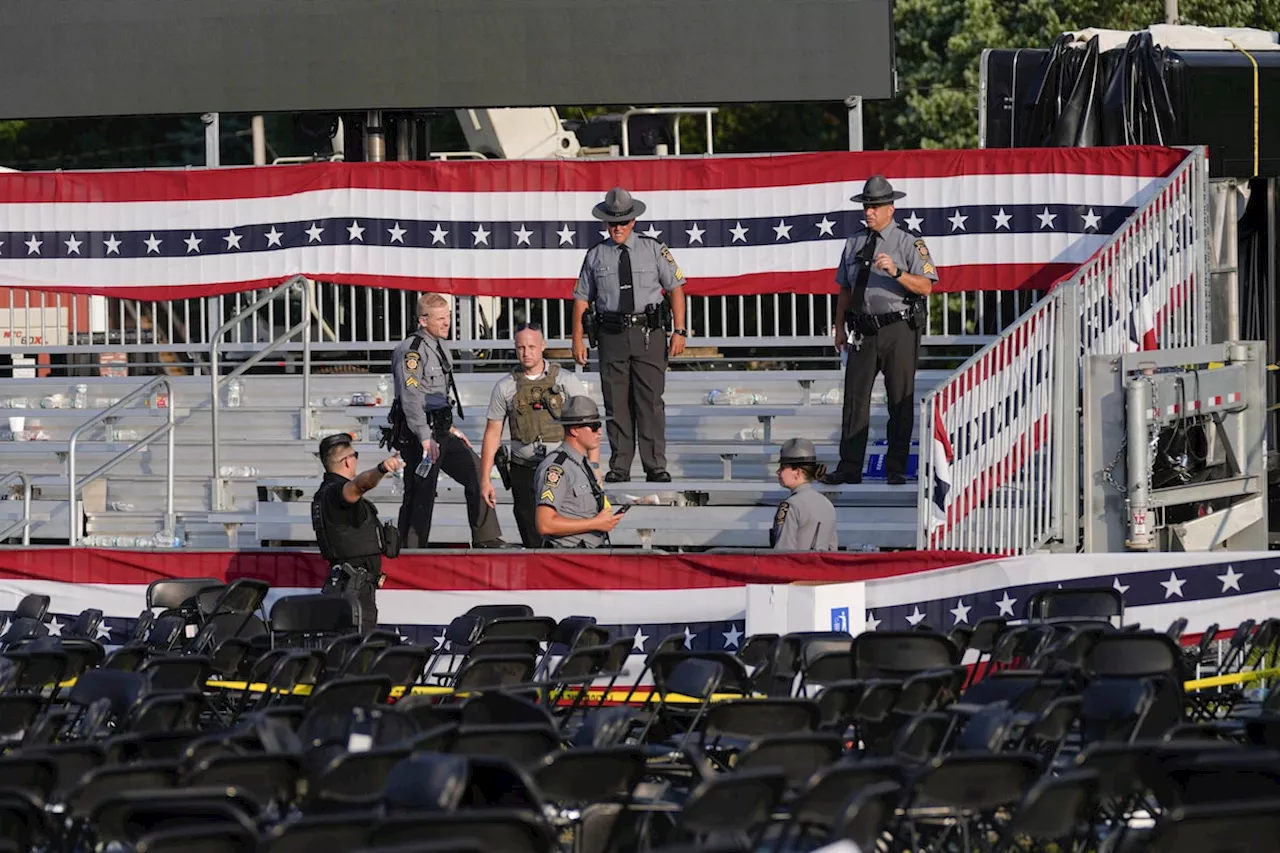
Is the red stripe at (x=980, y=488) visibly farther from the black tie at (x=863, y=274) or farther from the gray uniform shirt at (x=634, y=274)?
the gray uniform shirt at (x=634, y=274)

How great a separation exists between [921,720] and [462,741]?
1599 millimetres

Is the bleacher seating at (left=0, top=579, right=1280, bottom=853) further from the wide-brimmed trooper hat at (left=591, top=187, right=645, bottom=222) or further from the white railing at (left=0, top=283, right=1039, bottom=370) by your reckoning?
the white railing at (left=0, top=283, right=1039, bottom=370)

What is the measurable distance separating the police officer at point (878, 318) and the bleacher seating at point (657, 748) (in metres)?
2.41

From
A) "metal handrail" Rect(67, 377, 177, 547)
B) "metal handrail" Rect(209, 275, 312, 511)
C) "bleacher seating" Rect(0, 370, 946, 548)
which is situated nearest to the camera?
"bleacher seating" Rect(0, 370, 946, 548)

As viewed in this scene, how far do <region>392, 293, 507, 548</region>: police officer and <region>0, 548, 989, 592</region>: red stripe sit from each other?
354mm

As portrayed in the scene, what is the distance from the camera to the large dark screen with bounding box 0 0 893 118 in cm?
1659

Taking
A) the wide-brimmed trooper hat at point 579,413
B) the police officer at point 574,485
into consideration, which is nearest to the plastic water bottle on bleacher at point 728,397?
the police officer at point 574,485

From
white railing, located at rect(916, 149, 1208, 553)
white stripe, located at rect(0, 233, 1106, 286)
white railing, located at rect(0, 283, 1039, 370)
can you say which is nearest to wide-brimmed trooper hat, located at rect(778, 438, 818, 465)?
white railing, located at rect(916, 149, 1208, 553)

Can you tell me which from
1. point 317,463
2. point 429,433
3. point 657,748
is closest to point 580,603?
point 429,433

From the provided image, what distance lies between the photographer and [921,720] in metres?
7.97

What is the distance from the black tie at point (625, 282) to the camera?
1398 centimetres

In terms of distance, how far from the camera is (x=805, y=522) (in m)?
12.5

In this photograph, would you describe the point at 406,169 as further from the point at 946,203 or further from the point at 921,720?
the point at 921,720

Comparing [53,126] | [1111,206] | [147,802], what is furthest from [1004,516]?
[53,126]
